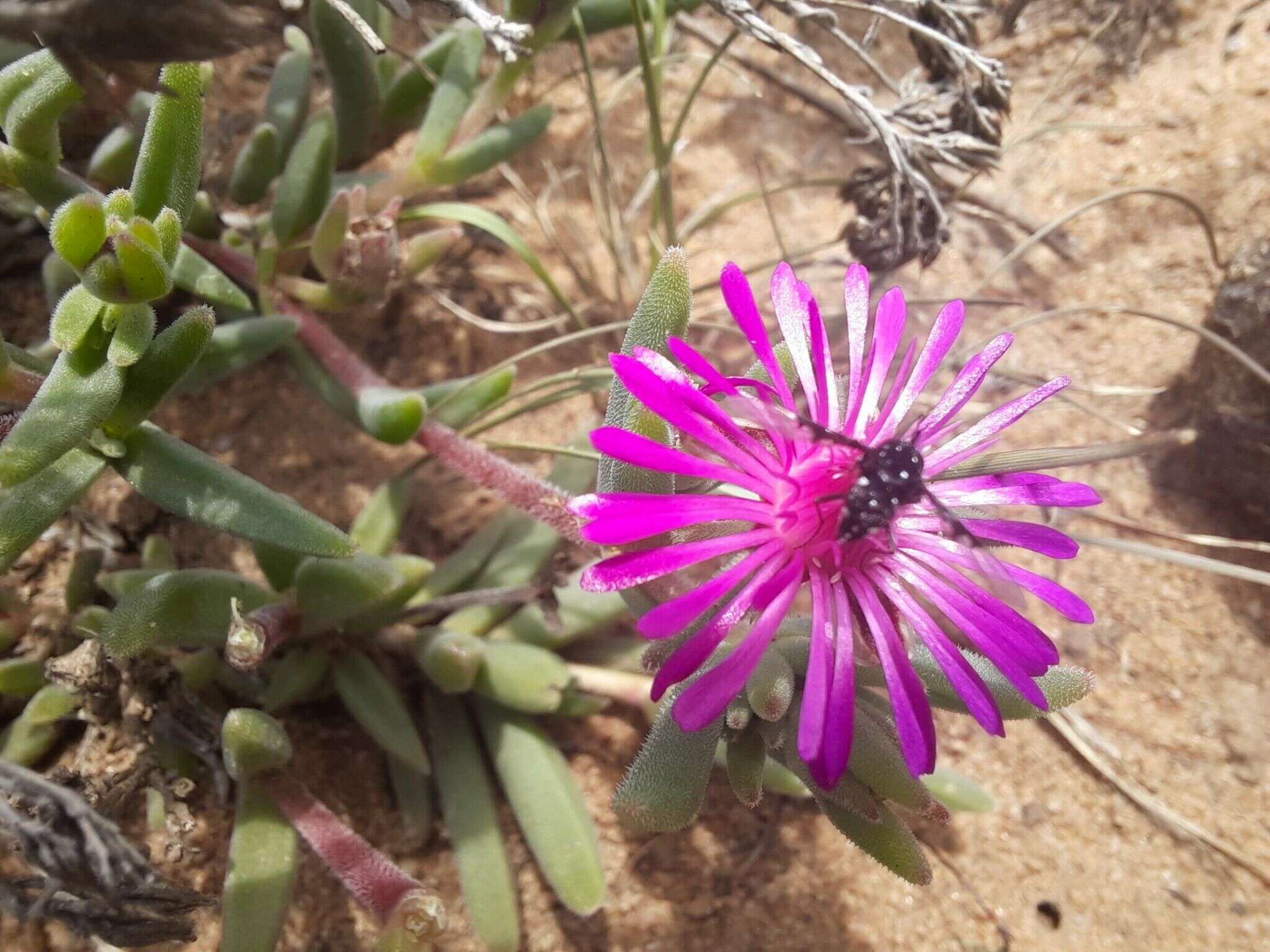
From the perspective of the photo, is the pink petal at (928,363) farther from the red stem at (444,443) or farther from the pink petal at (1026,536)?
the red stem at (444,443)

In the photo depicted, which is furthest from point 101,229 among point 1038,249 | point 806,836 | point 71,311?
point 1038,249

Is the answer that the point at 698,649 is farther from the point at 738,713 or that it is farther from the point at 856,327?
the point at 856,327

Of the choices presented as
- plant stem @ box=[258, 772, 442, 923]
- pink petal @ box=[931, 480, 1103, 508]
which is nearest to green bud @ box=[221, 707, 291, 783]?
plant stem @ box=[258, 772, 442, 923]

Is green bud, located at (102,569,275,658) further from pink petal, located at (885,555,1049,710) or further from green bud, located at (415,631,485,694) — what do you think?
pink petal, located at (885,555,1049,710)

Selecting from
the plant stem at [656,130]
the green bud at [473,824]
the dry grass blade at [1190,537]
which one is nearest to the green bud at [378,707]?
the green bud at [473,824]

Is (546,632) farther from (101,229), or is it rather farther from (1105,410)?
(1105,410)
